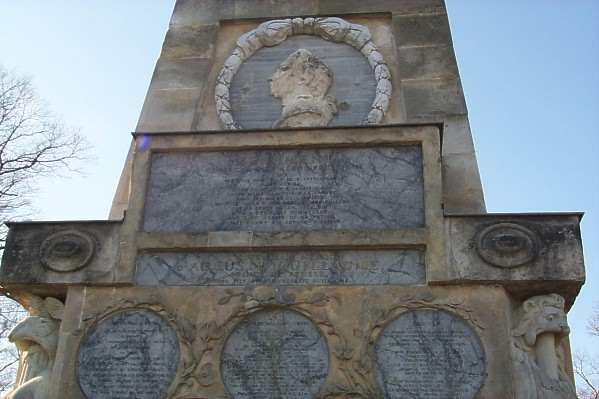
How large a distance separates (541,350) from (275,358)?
2.52m

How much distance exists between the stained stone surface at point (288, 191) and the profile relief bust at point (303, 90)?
99 centimetres

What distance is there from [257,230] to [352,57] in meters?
3.24

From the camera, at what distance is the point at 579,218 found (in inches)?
299

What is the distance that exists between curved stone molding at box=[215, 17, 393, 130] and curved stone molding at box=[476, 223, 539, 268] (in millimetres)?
2769

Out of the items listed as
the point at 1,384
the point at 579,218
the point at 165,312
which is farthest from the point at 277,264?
the point at 1,384

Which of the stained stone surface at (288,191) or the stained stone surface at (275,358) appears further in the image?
the stained stone surface at (288,191)

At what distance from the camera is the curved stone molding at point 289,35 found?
382 inches

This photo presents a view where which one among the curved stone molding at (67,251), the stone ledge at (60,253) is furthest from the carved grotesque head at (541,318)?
the curved stone molding at (67,251)

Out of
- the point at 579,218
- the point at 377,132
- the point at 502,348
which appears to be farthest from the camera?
the point at 377,132

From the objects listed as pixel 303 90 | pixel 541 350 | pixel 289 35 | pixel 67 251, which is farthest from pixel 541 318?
pixel 289 35

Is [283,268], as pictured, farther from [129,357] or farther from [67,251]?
[67,251]

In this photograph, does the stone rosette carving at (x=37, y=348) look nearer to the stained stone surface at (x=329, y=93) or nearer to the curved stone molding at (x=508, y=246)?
the stained stone surface at (x=329, y=93)

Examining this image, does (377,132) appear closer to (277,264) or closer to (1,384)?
(277,264)

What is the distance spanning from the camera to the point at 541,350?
7176 mm
